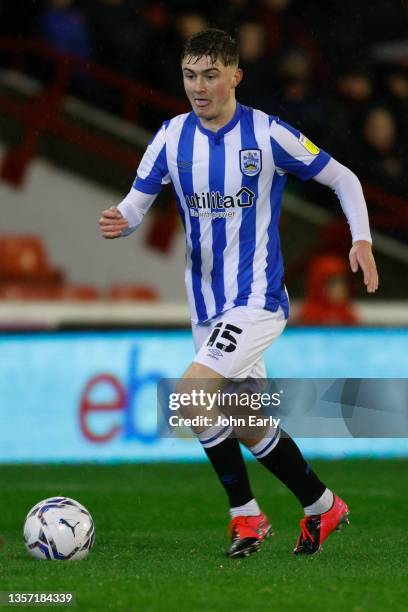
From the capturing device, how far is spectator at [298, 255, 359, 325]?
34.9 ft

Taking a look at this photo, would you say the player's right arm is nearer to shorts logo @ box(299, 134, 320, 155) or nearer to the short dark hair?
the short dark hair

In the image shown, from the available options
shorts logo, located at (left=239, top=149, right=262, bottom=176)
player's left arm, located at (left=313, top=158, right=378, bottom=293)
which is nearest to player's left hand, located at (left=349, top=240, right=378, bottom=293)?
player's left arm, located at (left=313, top=158, right=378, bottom=293)

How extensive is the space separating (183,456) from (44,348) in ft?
4.16

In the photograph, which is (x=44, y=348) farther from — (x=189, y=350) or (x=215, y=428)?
(x=215, y=428)

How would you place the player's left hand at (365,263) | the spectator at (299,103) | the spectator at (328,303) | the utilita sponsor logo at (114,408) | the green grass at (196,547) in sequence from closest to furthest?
the green grass at (196,547) → the player's left hand at (365,263) → the utilita sponsor logo at (114,408) → the spectator at (328,303) → the spectator at (299,103)

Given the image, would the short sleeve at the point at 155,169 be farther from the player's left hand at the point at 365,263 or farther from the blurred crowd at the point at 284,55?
the blurred crowd at the point at 284,55

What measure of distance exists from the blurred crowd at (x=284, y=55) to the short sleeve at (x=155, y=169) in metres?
6.15

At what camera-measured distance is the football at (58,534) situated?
564 centimetres

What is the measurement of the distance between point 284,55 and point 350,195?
750 cm

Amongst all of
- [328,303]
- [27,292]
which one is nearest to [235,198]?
[328,303]

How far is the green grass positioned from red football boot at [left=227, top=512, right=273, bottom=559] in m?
0.06

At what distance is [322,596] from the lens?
4.74m

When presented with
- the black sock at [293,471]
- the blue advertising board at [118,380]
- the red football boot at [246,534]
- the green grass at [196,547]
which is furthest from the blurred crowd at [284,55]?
the red football boot at [246,534]

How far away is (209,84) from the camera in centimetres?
574
